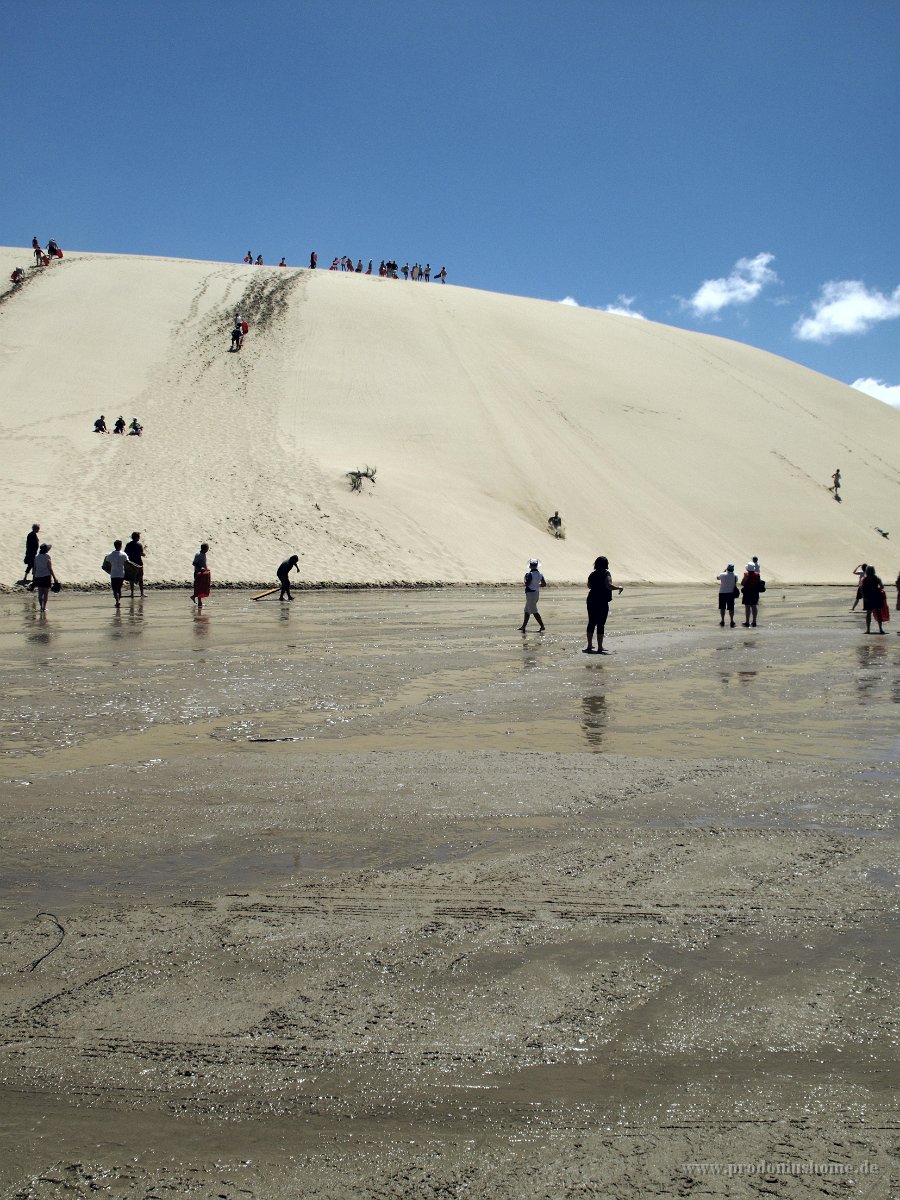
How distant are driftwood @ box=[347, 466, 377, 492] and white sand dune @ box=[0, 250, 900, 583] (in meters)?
0.32

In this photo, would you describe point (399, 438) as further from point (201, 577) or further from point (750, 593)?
point (750, 593)

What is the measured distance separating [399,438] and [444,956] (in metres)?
35.2

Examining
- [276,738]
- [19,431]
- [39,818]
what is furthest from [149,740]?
[19,431]

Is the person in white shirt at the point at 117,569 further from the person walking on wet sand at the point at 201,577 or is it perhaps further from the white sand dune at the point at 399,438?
the white sand dune at the point at 399,438

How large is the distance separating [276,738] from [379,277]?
57073 millimetres

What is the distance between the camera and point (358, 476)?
3222 cm

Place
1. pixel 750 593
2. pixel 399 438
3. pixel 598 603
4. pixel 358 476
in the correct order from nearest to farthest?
pixel 598 603
pixel 750 593
pixel 358 476
pixel 399 438

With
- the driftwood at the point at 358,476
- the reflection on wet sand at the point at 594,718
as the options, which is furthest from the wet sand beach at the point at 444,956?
the driftwood at the point at 358,476

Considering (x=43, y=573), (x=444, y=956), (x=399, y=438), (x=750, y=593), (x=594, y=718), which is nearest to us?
(x=444, y=956)

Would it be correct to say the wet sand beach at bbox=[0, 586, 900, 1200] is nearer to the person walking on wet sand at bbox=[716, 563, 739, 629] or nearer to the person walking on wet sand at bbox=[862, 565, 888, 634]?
the person walking on wet sand at bbox=[862, 565, 888, 634]

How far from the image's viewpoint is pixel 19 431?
3325 centimetres

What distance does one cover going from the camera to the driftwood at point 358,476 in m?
32.0

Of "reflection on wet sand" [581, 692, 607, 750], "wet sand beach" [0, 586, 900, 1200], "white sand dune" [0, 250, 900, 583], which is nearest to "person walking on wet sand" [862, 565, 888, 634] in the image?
"reflection on wet sand" [581, 692, 607, 750]

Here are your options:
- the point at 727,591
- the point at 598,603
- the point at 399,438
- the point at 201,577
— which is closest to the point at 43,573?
the point at 201,577
